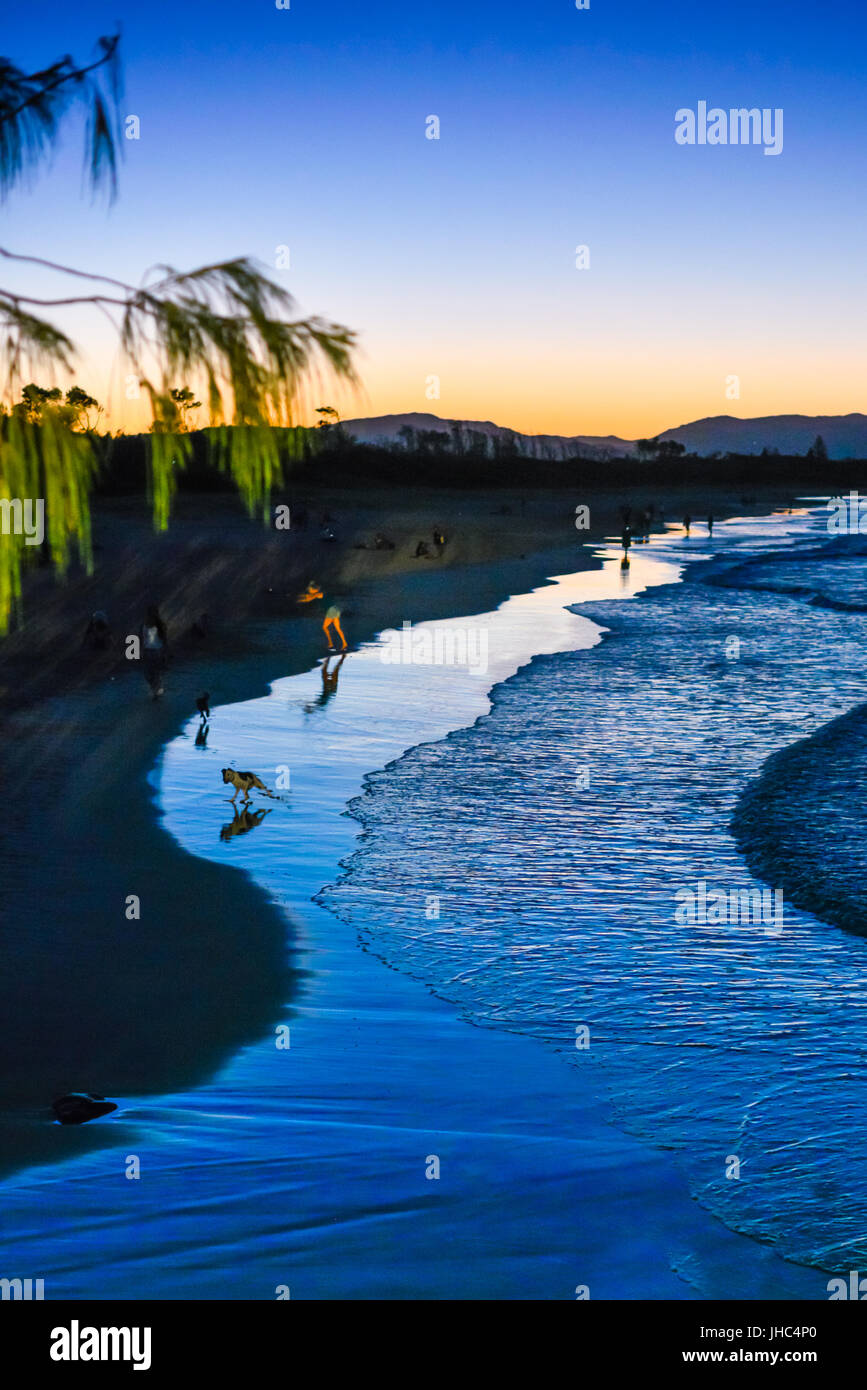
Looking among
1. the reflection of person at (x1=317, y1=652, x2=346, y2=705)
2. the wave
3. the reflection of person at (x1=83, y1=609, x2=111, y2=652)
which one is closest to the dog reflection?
the wave

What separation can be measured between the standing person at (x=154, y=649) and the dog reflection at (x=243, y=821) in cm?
619

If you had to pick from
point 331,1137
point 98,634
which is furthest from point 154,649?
point 331,1137

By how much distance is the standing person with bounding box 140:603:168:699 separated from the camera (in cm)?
1900

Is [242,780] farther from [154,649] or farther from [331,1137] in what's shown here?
[331,1137]

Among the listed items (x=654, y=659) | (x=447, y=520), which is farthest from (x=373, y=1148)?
(x=447, y=520)

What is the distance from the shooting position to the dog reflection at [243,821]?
42.2 ft

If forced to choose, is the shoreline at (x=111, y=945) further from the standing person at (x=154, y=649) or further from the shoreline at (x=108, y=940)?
the standing person at (x=154, y=649)

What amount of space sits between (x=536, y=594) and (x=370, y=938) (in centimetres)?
3407

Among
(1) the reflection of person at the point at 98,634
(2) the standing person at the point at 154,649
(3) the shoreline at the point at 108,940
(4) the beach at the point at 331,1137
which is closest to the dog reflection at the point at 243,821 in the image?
(3) the shoreline at the point at 108,940

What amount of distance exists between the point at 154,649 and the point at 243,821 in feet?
23.6

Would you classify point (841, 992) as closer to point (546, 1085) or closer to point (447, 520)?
point (546, 1085)

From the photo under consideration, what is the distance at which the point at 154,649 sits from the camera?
1966 centimetres

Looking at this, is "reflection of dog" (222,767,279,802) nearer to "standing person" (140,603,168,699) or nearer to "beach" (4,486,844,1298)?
"beach" (4,486,844,1298)

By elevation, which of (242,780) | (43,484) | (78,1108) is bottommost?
(78,1108)
